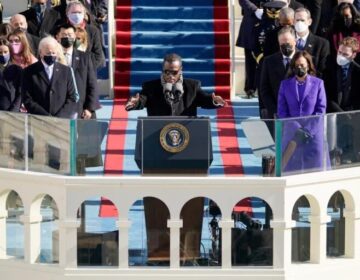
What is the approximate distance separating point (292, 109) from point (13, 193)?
328 centimetres

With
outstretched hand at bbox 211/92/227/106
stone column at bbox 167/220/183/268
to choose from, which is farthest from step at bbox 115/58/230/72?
stone column at bbox 167/220/183/268

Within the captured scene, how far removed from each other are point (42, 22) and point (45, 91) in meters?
4.43

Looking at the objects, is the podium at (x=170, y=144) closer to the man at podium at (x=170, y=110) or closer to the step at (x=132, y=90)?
the man at podium at (x=170, y=110)

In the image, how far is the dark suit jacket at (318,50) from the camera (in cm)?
2678

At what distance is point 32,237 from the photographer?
24125mm

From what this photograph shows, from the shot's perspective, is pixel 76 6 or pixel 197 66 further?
pixel 197 66

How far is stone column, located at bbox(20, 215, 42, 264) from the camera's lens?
2411 centimetres

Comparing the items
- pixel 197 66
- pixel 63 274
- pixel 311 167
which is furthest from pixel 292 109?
pixel 197 66

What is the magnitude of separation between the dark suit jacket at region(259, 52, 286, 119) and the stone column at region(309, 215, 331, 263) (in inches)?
83.7

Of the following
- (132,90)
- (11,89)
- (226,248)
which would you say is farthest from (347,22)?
(226,248)

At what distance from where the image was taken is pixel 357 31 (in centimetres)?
2847

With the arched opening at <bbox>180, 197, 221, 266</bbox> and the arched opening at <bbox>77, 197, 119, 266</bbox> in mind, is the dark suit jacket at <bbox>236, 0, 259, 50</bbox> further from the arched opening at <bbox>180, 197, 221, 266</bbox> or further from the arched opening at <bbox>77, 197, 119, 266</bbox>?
the arched opening at <bbox>77, 197, 119, 266</bbox>

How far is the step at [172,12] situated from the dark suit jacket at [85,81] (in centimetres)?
577

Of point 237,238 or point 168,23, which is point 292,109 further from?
point 168,23
